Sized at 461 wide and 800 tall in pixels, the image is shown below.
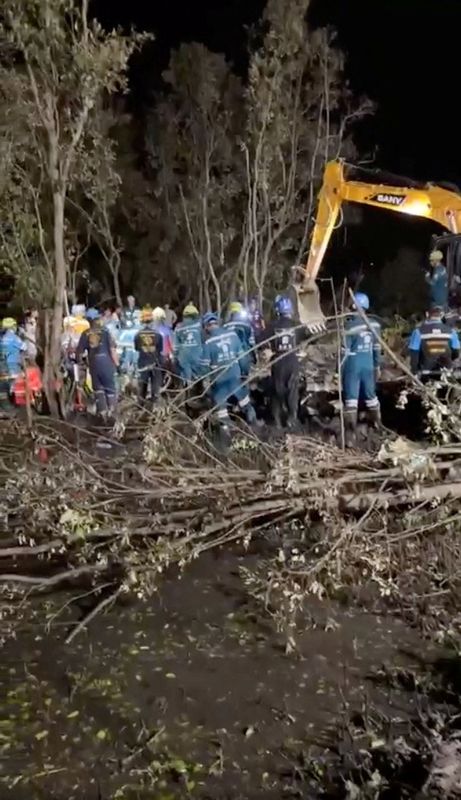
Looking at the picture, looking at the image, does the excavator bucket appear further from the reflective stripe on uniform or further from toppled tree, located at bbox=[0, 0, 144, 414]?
toppled tree, located at bbox=[0, 0, 144, 414]

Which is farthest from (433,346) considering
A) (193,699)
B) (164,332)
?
(193,699)

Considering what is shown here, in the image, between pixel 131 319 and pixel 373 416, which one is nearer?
pixel 373 416

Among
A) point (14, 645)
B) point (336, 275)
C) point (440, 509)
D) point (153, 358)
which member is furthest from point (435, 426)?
point (336, 275)

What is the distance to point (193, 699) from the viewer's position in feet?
13.8

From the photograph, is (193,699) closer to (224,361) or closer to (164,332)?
(224,361)

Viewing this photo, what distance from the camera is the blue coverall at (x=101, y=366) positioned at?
10.6 m

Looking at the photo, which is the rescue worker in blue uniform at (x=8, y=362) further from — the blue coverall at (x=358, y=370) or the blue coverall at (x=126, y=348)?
the blue coverall at (x=358, y=370)

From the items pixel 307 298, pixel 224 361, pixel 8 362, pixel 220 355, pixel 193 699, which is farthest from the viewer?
pixel 8 362

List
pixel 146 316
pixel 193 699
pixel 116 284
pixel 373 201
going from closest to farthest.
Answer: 1. pixel 193 699
2. pixel 373 201
3. pixel 146 316
4. pixel 116 284

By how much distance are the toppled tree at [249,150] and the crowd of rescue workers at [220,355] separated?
31.1 feet

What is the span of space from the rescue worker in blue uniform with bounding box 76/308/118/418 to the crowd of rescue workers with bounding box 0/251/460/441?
12 millimetres

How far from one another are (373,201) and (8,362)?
17.5 ft

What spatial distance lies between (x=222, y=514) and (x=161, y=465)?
67 centimetres

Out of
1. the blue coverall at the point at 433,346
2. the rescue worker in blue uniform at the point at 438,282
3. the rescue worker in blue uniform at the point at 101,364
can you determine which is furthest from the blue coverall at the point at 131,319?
the blue coverall at the point at 433,346
